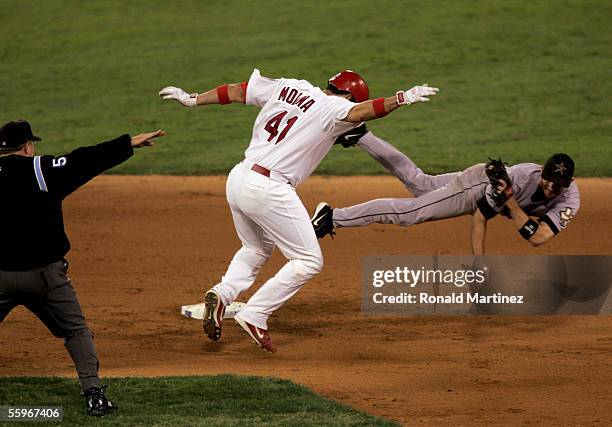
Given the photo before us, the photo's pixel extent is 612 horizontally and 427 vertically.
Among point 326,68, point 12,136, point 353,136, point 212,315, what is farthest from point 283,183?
point 326,68

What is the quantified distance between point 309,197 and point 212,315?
6.34 meters

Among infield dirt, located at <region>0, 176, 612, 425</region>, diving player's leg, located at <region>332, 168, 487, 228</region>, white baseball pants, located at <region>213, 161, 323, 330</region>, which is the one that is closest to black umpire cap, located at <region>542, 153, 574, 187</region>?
diving player's leg, located at <region>332, 168, 487, 228</region>

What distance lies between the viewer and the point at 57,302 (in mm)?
7320

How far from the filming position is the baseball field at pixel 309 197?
8031 millimetres

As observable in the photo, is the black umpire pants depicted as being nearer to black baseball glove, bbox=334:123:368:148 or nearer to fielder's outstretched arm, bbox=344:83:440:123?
fielder's outstretched arm, bbox=344:83:440:123

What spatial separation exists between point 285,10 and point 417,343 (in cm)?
1810

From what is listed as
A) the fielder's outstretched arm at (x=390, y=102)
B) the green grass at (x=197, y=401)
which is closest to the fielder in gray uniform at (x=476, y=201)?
the fielder's outstretched arm at (x=390, y=102)

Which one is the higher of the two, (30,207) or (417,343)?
(30,207)

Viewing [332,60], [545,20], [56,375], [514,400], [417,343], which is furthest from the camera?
[545,20]

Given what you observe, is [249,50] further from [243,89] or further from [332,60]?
[243,89]

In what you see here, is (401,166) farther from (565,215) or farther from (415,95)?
(415,95)

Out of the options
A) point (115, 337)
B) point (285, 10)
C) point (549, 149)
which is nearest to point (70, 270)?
point (115, 337)

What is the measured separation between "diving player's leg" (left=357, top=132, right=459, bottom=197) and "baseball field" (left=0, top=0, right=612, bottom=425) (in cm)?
122

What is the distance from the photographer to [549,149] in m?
17.9
